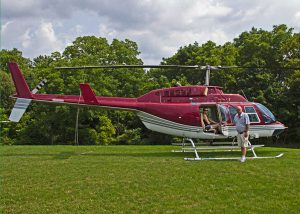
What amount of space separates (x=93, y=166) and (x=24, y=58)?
4827cm

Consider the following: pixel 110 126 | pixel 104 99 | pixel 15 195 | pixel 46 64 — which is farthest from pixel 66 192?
pixel 46 64

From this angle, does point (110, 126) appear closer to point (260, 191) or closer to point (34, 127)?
point (34, 127)

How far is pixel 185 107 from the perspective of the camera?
1541cm

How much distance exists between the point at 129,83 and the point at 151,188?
108 feet

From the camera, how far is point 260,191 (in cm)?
780

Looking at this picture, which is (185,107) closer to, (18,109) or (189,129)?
(189,129)

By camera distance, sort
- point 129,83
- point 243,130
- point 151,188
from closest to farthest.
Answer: point 151,188 < point 243,130 < point 129,83

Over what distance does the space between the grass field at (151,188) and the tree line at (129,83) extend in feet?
83.0

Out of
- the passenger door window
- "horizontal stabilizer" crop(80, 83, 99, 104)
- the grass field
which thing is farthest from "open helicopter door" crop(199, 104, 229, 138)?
"horizontal stabilizer" crop(80, 83, 99, 104)

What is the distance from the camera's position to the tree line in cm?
3609

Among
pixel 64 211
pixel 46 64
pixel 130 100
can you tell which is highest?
pixel 46 64

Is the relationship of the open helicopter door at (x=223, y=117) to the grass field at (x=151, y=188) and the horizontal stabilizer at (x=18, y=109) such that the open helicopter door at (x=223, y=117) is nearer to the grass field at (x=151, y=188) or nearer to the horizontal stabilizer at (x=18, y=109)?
the grass field at (x=151, y=188)

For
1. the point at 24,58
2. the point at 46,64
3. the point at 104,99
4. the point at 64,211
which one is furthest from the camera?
the point at 24,58

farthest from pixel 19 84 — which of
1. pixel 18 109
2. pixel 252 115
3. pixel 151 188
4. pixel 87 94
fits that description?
pixel 151 188
